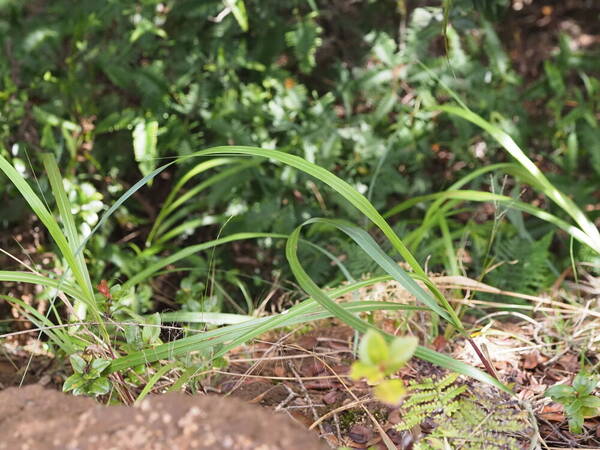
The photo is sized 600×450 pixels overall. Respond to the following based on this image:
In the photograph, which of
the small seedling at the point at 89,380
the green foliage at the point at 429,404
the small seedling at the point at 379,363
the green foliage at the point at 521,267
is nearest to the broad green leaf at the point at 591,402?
the green foliage at the point at 429,404

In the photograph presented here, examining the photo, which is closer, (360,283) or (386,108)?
(360,283)

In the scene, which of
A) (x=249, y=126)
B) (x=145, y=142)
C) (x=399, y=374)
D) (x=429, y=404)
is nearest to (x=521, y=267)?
(x=399, y=374)

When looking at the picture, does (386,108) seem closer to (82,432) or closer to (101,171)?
(101,171)

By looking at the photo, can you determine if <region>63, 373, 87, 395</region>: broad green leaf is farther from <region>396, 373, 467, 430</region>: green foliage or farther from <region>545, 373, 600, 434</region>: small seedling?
<region>545, 373, 600, 434</region>: small seedling

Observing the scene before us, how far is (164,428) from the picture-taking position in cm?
91

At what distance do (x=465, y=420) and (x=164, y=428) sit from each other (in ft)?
1.92

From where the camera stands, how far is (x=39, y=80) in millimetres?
2389

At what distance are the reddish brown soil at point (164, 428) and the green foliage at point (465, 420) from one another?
35 centimetres

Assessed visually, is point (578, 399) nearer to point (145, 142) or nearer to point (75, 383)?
point (75, 383)

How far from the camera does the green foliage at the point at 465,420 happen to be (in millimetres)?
1156

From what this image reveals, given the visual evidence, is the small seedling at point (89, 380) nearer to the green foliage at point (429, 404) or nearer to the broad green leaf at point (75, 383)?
the broad green leaf at point (75, 383)

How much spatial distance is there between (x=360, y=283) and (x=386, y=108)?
4.24ft

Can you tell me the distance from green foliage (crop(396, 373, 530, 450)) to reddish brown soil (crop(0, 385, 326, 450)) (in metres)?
0.35

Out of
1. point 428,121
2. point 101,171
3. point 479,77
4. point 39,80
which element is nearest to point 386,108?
point 428,121
